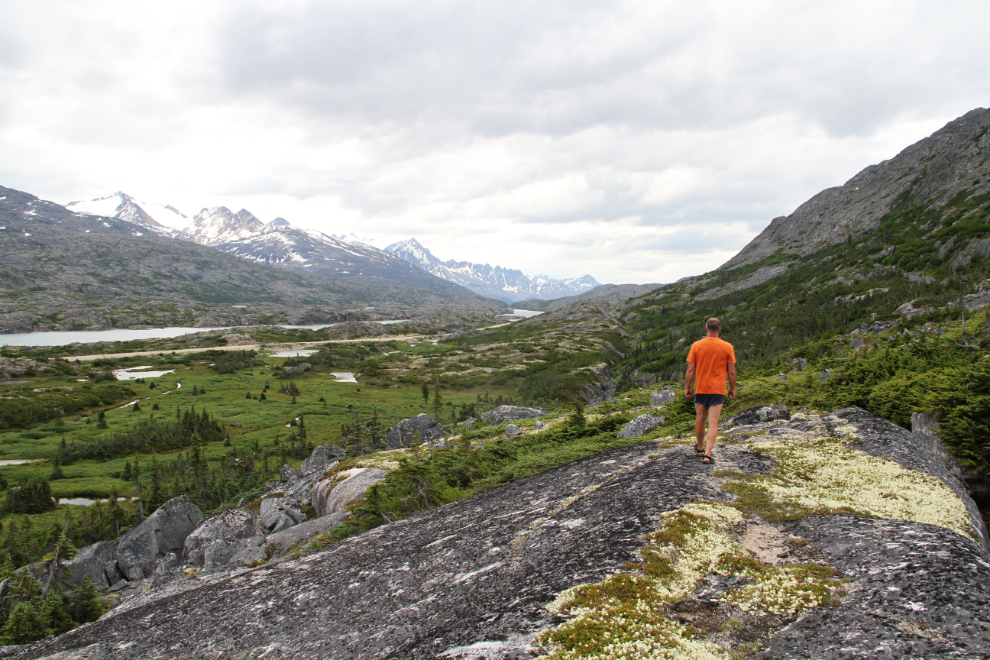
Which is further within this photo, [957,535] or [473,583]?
[473,583]

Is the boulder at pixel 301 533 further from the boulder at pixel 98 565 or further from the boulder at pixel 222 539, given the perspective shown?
the boulder at pixel 98 565

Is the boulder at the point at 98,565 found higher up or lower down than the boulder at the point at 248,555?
lower down

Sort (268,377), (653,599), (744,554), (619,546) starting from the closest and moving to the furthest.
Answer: (653,599), (744,554), (619,546), (268,377)

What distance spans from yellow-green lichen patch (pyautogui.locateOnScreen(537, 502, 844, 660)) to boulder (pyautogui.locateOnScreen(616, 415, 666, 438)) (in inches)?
371

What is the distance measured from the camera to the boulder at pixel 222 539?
22.2 metres

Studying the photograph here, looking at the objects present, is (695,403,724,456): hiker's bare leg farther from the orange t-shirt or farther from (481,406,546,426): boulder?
(481,406,546,426): boulder

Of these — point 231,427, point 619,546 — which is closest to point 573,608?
point 619,546

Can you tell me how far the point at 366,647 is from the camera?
6.39 m

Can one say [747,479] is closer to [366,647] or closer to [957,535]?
[957,535]

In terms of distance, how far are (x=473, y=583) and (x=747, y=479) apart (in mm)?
5699

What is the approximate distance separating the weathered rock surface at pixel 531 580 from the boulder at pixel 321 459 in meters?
27.1

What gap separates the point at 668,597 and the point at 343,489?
2005 cm

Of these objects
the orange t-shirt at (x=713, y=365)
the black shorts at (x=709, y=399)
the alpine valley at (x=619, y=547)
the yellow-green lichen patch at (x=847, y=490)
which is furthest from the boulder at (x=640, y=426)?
the yellow-green lichen patch at (x=847, y=490)

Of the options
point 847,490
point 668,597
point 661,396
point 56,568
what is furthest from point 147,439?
point 847,490
